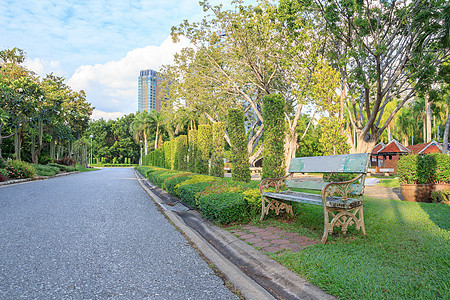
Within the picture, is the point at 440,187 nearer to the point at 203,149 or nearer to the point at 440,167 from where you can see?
the point at 440,167

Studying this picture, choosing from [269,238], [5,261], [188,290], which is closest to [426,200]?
[269,238]

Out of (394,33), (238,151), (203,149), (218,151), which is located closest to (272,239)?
(238,151)

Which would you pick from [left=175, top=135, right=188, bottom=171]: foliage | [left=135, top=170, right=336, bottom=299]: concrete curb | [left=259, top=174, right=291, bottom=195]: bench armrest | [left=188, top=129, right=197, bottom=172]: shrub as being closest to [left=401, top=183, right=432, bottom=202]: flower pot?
[left=259, top=174, right=291, bottom=195]: bench armrest

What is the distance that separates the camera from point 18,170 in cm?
1652

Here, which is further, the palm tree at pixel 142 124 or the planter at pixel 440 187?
the palm tree at pixel 142 124

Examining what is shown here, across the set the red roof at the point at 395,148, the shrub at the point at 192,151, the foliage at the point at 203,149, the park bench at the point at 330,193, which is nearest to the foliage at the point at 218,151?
the foliage at the point at 203,149

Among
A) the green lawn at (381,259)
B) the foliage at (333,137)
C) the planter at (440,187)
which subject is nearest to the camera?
the green lawn at (381,259)

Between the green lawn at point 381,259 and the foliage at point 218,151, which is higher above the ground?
the foliage at point 218,151

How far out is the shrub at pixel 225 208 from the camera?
4951mm

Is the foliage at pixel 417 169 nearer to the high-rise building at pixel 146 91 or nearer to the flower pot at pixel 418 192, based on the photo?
Result: the flower pot at pixel 418 192

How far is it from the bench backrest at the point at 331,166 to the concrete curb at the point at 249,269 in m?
1.67

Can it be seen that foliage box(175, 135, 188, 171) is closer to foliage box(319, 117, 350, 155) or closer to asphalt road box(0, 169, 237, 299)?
foliage box(319, 117, 350, 155)

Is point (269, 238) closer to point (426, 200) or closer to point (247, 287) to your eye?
point (247, 287)

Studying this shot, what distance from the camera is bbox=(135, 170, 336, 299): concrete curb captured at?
2.52 metres
